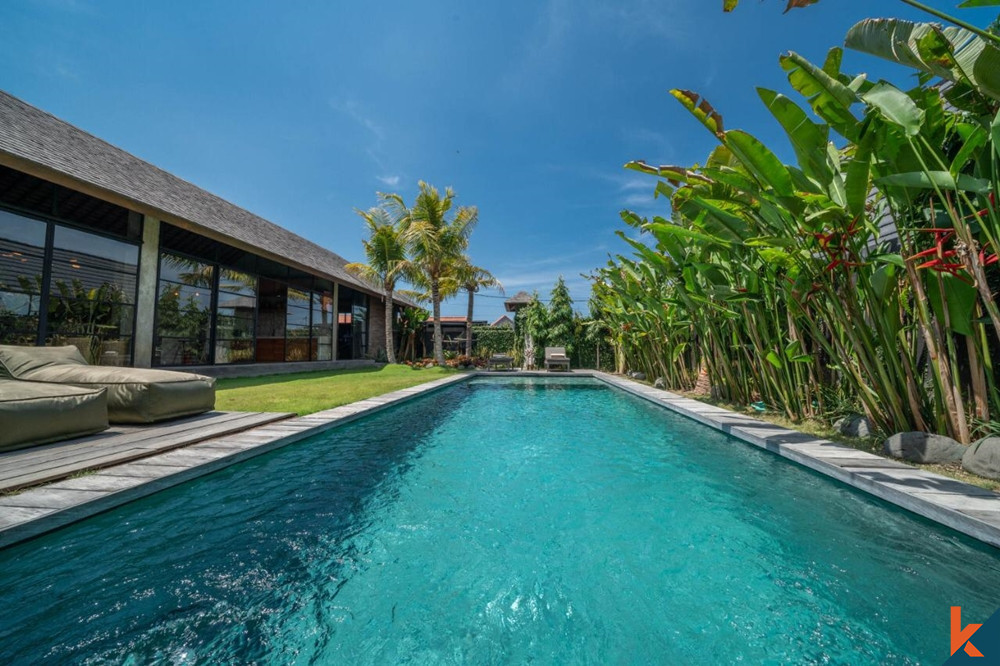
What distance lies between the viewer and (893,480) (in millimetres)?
3031

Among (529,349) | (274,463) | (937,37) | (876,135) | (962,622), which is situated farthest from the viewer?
(529,349)

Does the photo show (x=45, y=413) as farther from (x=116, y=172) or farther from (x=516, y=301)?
(x=516, y=301)

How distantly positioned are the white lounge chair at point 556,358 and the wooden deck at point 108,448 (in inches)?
528

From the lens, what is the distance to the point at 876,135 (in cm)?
318

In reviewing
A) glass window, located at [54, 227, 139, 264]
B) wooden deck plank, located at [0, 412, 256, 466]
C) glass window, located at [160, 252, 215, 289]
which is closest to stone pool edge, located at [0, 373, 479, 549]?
wooden deck plank, located at [0, 412, 256, 466]

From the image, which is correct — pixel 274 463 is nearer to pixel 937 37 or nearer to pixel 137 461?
pixel 137 461

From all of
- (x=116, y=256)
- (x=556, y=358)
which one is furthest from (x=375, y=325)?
(x=116, y=256)

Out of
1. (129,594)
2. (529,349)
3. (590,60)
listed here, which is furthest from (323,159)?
(129,594)

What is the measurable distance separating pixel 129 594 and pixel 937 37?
6290mm

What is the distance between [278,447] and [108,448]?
1.38 m

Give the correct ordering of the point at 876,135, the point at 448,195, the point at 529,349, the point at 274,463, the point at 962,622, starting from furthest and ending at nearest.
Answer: the point at 529,349 < the point at 448,195 < the point at 274,463 < the point at 876,135 < the point at 962,622

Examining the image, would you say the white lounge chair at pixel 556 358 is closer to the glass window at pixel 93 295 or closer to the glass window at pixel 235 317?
the glass window at pixel 235 317

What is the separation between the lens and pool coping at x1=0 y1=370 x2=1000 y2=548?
7.33 feet

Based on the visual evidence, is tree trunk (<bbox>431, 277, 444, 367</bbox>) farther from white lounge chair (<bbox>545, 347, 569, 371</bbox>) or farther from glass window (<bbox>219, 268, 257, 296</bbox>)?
glass window (<bbox>219, 268, 257, 296</bbox>)
